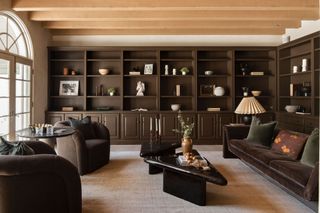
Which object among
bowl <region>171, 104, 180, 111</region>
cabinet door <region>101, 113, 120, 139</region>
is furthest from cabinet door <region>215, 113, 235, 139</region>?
cabinet door <region>101, 113, 120, 139</region>

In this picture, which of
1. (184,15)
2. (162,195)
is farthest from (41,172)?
(184,15)

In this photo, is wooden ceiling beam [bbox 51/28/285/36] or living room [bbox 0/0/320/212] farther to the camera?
wooden ceiling beam [bbox 51/28/285/36]

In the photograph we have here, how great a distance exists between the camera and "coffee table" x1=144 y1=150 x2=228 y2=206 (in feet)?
9.82

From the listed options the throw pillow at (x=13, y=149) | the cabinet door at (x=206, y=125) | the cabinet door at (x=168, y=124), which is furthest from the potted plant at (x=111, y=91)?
the throw pillow at (x=13, y=149)

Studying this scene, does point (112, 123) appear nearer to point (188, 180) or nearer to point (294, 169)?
point (188, 180)

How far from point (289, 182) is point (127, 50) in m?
4.87

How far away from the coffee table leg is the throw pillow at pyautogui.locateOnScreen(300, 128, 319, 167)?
1.35m

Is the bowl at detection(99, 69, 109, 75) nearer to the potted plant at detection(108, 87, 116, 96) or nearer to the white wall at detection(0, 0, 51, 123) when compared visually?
the potted plant at detection(108, 87, 116, 96)

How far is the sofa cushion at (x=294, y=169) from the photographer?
9.36 feet

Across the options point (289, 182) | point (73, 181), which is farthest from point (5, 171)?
point (289, 182)

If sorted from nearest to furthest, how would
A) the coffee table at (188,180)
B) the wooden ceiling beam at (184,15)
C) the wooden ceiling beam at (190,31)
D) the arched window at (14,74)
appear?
the coffee table at (188,180), the arched window at (14,74), the wooden ceiling beam at (184,15), the wooden ceiling beam at (190,31)

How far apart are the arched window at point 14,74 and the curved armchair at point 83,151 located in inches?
42.1

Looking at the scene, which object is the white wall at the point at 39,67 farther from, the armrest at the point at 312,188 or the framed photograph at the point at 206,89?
the armrest at the point at 312,188

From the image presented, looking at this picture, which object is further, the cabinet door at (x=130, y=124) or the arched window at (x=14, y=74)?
the cabinet door at (x=130, y=124)
